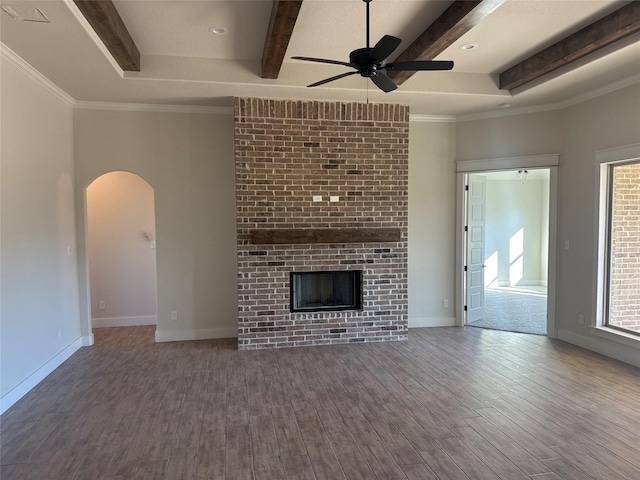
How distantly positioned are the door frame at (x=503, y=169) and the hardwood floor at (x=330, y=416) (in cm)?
72

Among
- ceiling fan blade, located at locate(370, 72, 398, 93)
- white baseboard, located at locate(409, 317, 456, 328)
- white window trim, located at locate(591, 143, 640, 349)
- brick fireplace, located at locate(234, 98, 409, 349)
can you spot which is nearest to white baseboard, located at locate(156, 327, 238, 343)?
brick fireplace, located at locate(234, 98, 409, 349)

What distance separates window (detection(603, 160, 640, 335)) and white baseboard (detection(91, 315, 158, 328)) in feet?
19.7

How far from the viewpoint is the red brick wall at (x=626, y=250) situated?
4.32 metres

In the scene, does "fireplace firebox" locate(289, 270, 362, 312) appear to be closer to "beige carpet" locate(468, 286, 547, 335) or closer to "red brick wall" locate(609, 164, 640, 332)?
"beige carpet" locate(468, 286, 547, 335)

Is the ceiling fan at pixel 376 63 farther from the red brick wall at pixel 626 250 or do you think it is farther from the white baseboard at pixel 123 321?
the white baseboard at pixel 123 321

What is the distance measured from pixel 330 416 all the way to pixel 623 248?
3789 mm

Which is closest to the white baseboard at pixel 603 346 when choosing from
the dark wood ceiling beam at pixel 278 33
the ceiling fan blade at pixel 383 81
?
the ceiling fan blade at pixel 383 81

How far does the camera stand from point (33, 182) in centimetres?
377

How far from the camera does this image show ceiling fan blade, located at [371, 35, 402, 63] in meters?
2.52

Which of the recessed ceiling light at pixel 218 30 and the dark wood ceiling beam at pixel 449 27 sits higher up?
the recessed ceiling light at pixel 218 30

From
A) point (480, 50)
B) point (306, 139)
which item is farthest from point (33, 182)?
point (480, 50)

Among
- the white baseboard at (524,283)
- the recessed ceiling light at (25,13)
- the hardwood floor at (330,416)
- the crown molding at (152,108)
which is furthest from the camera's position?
the white baseboard at (524,283)

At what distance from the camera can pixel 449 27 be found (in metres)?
3.12

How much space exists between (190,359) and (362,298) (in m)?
2.14
